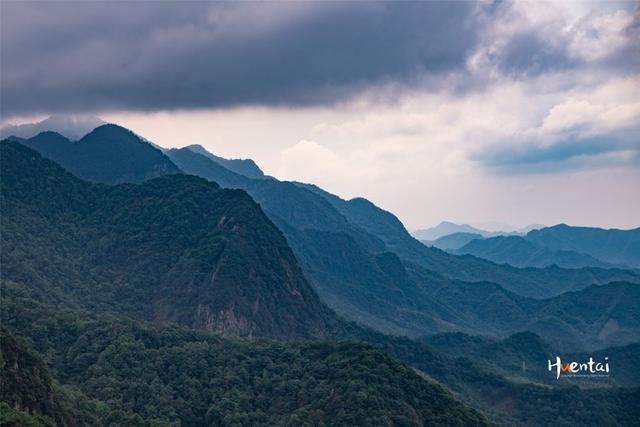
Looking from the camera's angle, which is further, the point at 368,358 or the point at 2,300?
the point at 2,300

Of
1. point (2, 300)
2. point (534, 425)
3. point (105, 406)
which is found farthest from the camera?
point (534, 425)

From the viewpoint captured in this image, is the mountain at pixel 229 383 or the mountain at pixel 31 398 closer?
the mountain at pixel 31 398

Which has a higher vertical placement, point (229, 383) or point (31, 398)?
point (31, 398)

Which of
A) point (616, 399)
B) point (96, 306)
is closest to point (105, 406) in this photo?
point (96, 306)

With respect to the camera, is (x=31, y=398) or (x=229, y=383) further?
(x=229, y=383)

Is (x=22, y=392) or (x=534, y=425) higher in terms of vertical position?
(x=22, y=392)

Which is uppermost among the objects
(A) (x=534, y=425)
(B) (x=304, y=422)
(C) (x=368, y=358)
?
(C) (x=368, y=358)

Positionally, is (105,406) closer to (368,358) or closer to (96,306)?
(368,358)

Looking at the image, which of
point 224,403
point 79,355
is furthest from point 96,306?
point 224,403

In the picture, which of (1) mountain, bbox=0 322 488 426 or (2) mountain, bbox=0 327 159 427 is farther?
(1) mountain, bbox=0 322 488 426

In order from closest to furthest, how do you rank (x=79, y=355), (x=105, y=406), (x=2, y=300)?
(x=105, y=406)
(x=79, y=355)
(x=2, y=300)
